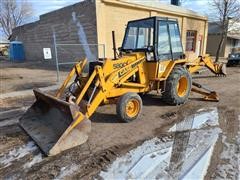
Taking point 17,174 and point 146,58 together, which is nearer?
point 17,174

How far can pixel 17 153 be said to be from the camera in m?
3.64

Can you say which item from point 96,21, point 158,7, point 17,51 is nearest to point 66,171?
point 96,21

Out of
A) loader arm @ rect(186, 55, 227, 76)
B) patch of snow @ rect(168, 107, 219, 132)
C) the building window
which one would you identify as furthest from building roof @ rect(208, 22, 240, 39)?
patch of snow @ rect(168, 107, 219, 132)

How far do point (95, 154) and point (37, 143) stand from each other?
1.10 metres

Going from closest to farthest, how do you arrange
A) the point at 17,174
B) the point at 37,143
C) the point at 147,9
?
the point at 17,174 < the point at 37,143 < the point at 147,9

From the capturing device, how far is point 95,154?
3.54 meters

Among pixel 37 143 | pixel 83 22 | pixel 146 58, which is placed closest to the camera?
pixel 37 143

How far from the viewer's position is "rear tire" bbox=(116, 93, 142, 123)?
14.9 feet

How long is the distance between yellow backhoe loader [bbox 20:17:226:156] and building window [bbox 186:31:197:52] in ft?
47.7

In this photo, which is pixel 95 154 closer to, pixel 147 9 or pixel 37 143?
pixel 37 143

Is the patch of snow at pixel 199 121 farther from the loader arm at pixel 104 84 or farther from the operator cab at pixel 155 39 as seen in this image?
the operator cab at pixel 155 39

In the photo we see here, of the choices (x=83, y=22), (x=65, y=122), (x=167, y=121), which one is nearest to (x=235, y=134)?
(x=167, y=121)

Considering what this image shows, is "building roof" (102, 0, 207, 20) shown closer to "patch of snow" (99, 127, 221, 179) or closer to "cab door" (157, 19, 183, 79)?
"cab door" (157, 19, 183, 79)

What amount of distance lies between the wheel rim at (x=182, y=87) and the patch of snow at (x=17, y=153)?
418 centimetres
